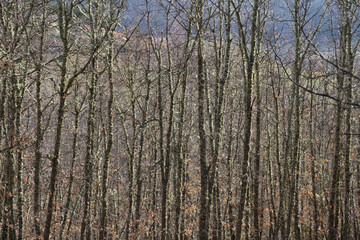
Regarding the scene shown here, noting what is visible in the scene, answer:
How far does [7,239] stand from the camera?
27.9ft

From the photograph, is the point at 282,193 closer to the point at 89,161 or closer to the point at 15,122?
the point at 89,161

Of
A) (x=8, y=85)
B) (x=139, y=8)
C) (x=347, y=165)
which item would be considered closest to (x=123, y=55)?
(x=139, y=8)

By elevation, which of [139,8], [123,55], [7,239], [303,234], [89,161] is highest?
[139,8]

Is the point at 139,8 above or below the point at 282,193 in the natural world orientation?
above

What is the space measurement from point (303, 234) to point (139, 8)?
14.3 m

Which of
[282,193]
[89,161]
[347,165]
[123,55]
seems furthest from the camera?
[123,55]

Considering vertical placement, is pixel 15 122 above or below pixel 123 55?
below

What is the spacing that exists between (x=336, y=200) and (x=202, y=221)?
4.71 meters

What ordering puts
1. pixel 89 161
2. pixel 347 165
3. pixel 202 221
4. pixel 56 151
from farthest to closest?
1. pixel 89 161
2. pixel 347 165
3. pixel 202 221
4. pixel 56 151

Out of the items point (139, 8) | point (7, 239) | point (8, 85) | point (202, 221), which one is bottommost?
point (7, 239)

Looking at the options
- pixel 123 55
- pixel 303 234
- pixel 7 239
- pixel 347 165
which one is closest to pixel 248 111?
pixel 347 165

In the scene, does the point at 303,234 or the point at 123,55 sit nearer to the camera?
the point at 123,55

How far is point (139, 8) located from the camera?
1114cm

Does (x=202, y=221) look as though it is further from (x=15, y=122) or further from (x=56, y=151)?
(x=15, y=122)
